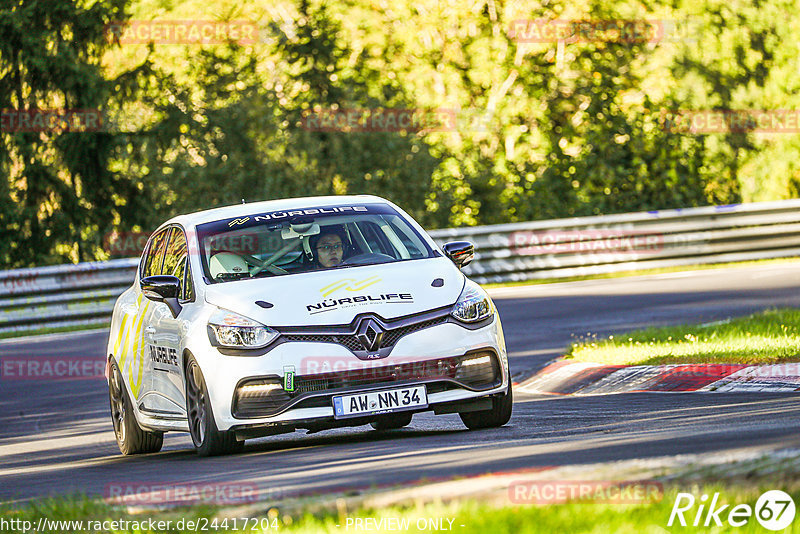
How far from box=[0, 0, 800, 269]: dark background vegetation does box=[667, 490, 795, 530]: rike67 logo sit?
2273 cm

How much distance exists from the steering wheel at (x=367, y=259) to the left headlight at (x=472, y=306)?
A: 0.71 m

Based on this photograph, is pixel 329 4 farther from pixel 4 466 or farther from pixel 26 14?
A: pixel 4 466

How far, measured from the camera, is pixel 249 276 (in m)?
10.3

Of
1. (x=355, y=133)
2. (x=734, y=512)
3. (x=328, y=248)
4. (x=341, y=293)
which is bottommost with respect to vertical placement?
(x=734, y=512)

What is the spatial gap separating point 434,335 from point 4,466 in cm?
360

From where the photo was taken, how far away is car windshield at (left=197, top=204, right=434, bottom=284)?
34.3 feet

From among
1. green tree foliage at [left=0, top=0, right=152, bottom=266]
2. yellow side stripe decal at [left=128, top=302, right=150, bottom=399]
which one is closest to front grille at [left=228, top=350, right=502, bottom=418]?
yellow side stripe decal at [left=128, top=302, right=150, bottom=399]

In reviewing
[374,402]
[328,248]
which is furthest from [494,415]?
[328,248]

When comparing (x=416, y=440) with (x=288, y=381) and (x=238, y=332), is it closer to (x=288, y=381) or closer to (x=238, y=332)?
(x=288, y=381)

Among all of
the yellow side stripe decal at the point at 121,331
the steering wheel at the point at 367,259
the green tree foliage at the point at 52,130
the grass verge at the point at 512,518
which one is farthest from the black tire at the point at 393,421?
the green tree foliage at the point at 52,130

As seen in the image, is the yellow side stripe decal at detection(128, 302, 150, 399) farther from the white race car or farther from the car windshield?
the car windshield

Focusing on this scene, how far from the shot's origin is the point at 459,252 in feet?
35.6

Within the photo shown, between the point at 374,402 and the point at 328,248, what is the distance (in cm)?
161

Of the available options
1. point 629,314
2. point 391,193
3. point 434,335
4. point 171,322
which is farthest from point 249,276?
point 391,193
